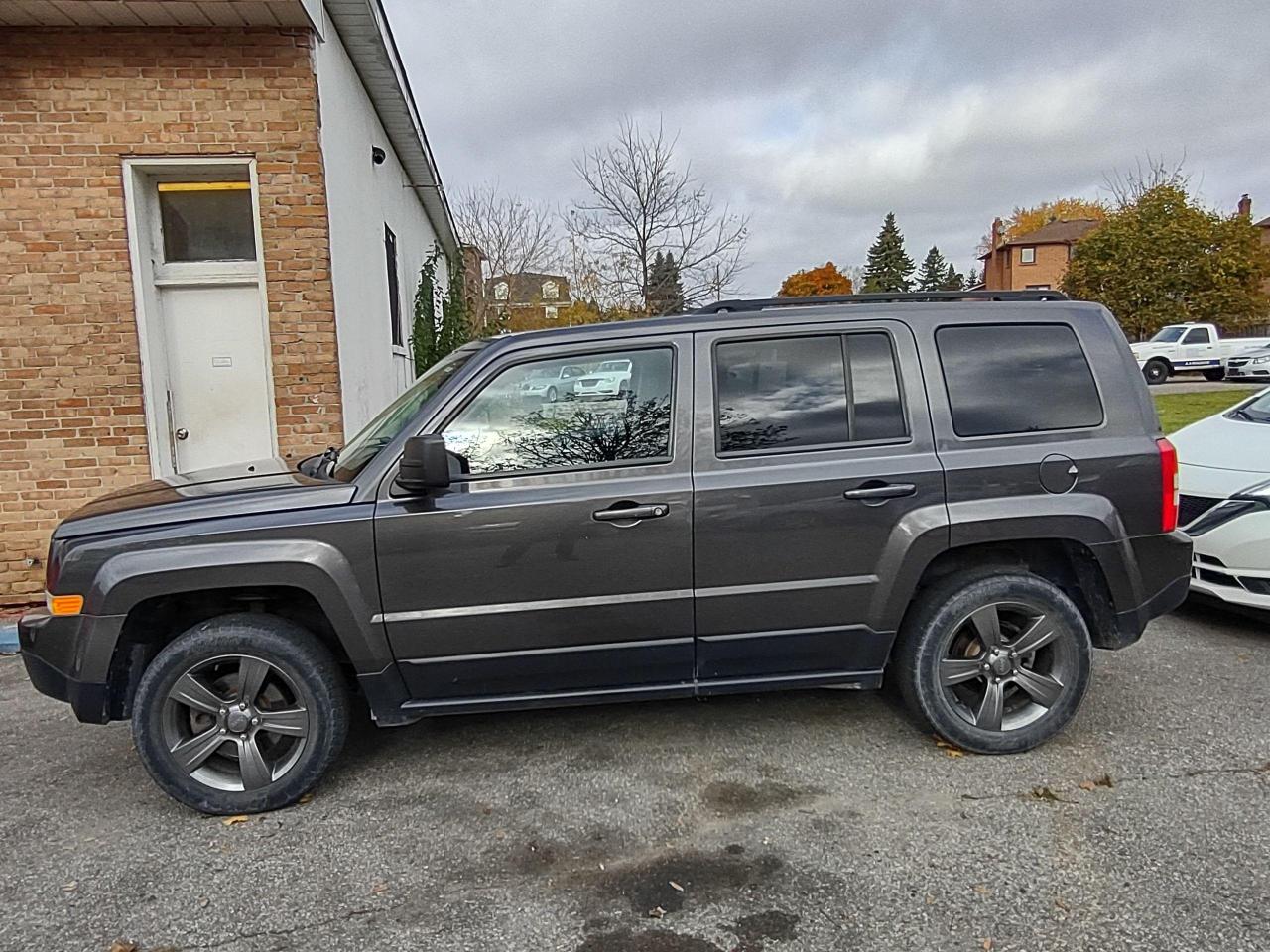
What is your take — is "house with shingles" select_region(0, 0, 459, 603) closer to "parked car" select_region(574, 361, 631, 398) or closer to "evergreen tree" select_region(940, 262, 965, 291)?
"parked car" select_region(574, 361, 631, 398)

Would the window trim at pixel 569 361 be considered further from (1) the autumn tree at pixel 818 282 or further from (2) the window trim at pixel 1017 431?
(1) the autumn tree at pixel 818 282

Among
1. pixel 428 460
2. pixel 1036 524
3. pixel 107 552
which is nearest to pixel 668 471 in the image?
pixel 428 460

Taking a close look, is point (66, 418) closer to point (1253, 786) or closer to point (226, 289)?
point (226, 289)

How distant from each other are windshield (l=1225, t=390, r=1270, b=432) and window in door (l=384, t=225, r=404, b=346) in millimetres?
8168

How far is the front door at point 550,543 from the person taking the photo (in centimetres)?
319

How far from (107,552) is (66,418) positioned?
3.77 metres

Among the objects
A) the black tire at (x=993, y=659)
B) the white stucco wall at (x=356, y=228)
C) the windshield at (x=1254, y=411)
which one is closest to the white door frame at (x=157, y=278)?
the white stucco wall at (x=356, y=228)

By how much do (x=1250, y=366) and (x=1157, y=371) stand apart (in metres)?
2.23

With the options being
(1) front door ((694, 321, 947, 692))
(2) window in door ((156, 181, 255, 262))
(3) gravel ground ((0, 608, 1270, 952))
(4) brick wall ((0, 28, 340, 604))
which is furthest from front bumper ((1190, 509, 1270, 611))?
(2) window in door ((156, 181, 255, 262))

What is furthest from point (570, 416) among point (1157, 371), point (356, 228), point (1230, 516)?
point (1157, 371)

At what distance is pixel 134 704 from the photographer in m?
3.16

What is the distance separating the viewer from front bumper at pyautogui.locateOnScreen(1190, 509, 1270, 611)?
4.54 m

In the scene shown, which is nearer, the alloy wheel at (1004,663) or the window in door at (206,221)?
the alloy wheel at (1004,663)

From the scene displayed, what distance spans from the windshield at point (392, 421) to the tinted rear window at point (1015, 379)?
83.8 inches
